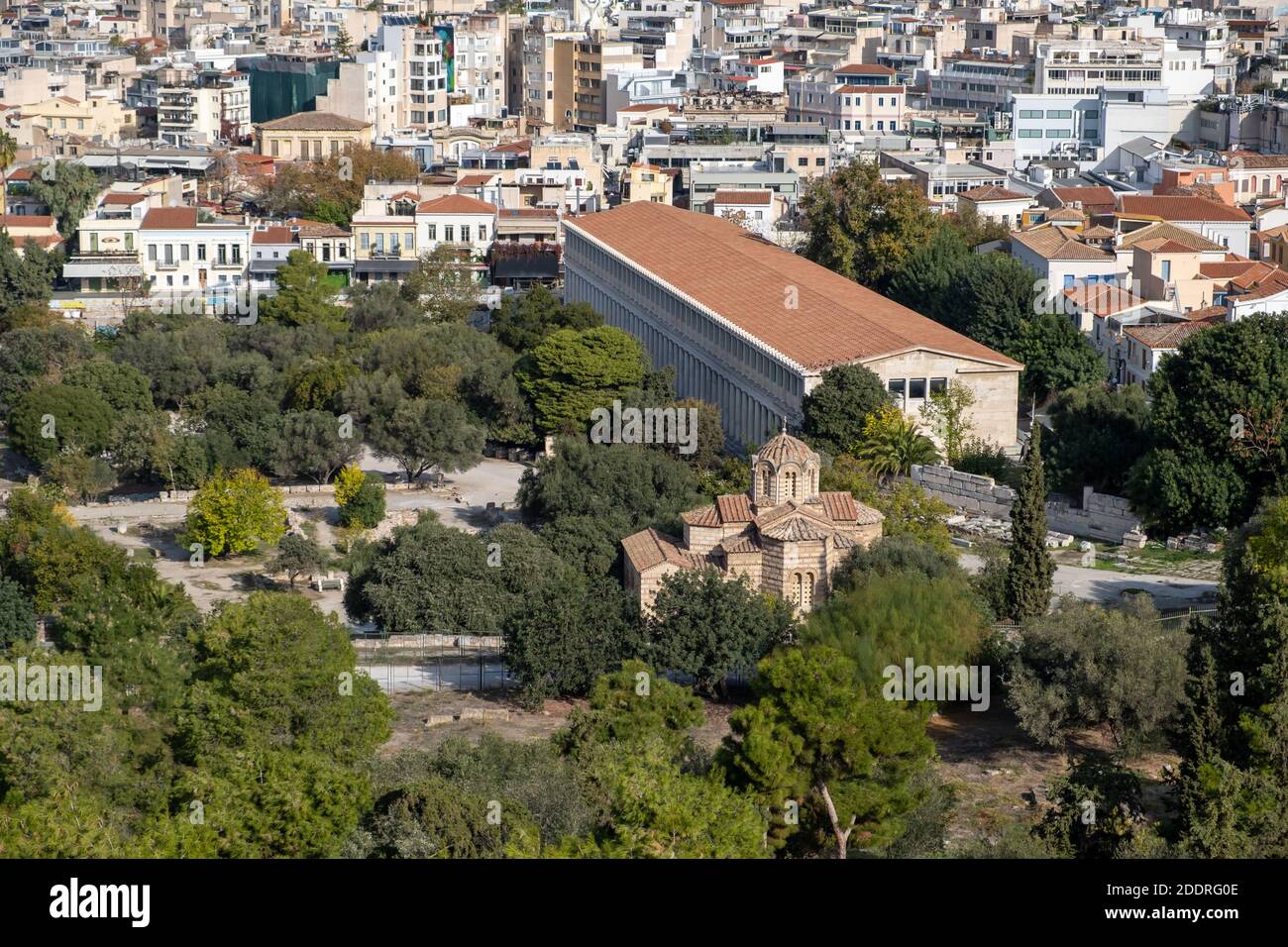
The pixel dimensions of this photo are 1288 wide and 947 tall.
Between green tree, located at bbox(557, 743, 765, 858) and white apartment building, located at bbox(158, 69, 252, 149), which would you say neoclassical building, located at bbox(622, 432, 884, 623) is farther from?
white apartment building, located at bbox(158, 69, 252, 149)

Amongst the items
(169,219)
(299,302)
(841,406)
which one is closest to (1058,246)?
(841,406)

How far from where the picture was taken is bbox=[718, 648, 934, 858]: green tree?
33.3m

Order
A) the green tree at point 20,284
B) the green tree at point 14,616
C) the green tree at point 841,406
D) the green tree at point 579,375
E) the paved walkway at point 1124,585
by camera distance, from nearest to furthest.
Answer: the green tree at point 14,616, the paved walkway at point 1124,585, the green tree at point 841,406, the green tree at point 579,375, the green tree at point 20,284

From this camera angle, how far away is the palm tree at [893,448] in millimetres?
58750

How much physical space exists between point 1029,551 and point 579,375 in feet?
73.9

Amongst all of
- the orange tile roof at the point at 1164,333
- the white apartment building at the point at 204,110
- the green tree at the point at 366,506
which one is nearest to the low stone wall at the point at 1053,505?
the orange tile roof at the point at 1164,333

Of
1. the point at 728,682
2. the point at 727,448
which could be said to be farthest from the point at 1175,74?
the point at 728,682

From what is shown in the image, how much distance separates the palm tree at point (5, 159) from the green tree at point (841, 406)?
52.8m

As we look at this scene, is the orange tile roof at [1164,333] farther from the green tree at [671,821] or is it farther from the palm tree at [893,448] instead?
the green tree at [671,821]

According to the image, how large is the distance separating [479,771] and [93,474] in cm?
3208

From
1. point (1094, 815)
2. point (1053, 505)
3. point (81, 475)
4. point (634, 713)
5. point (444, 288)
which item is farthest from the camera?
point (444, 288)

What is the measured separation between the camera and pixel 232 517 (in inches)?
2282

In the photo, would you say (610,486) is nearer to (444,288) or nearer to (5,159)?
(444,288)

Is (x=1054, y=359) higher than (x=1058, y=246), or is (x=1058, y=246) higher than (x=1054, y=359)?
(x=1058, y=246)
